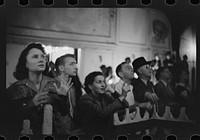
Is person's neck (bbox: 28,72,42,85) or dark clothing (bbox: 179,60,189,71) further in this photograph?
dark clothing (bbox: 179,60,189,71)

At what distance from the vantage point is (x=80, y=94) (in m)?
2.45

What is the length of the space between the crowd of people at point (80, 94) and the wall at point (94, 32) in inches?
2.7

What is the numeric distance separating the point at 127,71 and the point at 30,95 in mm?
686

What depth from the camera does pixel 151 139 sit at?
2.50 metres

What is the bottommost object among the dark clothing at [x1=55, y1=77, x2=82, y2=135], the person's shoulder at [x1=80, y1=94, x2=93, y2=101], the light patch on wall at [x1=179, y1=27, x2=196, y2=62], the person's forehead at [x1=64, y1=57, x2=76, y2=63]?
the dark clothing at [x1=55, y1=77, x2=82, y2=135]

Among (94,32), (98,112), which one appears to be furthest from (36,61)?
(98,112)

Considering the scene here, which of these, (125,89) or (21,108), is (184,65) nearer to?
(125,89)

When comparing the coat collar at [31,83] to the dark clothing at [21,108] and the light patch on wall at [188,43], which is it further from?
the light patch on wall at [188,43]

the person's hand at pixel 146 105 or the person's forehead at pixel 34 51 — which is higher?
the person's forehead at pixel 34 51

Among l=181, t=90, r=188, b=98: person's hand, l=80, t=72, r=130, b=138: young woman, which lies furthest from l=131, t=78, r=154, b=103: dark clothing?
l=181, t=90, r=188, b=98: person's hand

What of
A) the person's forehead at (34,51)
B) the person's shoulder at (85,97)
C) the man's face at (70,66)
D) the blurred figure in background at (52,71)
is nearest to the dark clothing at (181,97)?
the person's shoulder at (85,97)

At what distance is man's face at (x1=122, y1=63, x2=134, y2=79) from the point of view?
8.14 feet

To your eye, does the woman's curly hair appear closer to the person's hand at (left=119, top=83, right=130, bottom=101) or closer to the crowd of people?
the crowd of people

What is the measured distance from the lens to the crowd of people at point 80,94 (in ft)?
7.88
